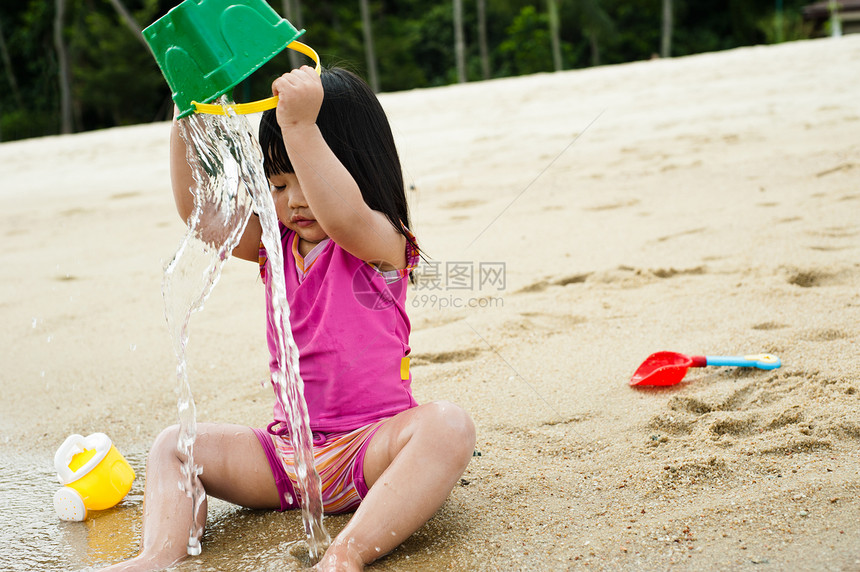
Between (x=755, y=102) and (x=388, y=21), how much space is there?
66.0 feet

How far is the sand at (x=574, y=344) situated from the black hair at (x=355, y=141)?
639 mm

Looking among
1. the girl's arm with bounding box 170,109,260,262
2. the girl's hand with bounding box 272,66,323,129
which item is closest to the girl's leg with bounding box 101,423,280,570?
the girl's arm with bounding box 170,109,260,262

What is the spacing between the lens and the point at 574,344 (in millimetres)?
2416

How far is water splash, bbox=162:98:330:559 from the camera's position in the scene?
1.59m

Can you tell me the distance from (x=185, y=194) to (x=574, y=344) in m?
1.22

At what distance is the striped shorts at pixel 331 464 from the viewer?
1.58 metres

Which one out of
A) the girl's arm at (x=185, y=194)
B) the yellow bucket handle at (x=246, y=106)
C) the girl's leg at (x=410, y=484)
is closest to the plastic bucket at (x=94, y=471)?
the girl's arm at (x=185, y=194)

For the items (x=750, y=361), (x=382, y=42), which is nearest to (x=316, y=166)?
(x=750, y=361)

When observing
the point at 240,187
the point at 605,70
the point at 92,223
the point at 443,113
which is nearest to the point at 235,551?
the point at 240,187

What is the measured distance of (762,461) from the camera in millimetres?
1597

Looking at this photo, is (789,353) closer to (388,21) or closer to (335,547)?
A: (335,547)

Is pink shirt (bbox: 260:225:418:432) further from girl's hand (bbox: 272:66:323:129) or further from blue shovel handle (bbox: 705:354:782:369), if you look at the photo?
blue shovel handle (bbox: 705:354:782:369)

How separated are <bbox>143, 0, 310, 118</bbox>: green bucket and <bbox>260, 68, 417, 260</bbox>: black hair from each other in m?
0.17

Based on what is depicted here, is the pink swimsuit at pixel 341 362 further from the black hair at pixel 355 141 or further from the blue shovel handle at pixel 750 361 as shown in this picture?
the blue shovel handle at pixel 750 361
